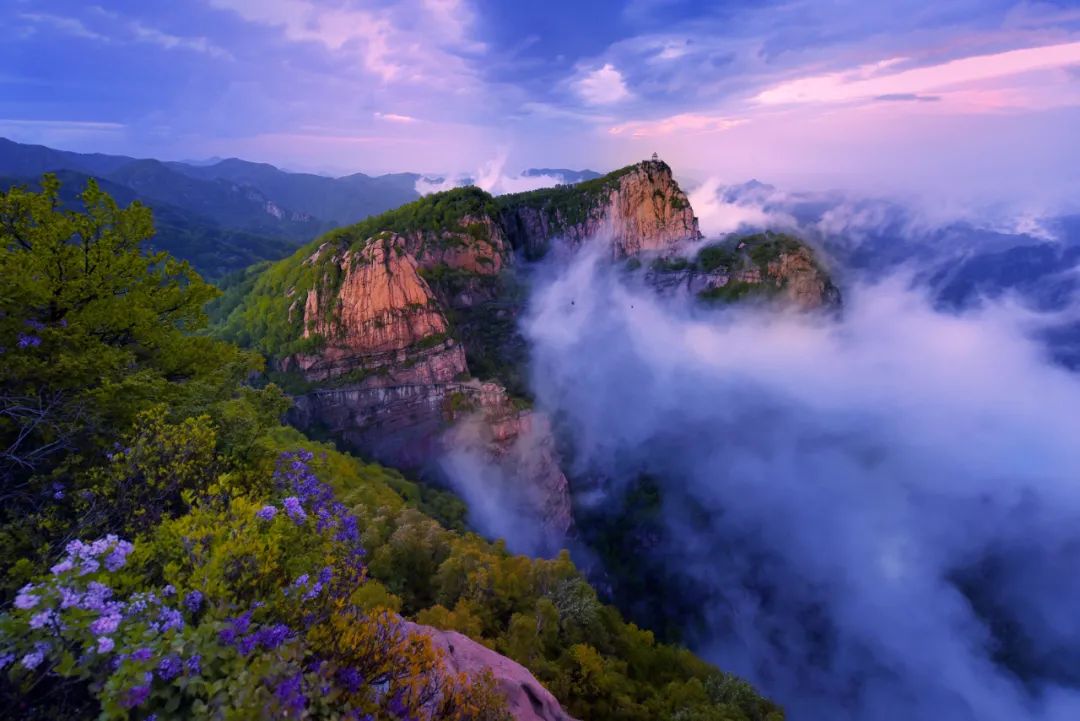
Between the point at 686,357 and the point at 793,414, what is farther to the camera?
the point at 686,357

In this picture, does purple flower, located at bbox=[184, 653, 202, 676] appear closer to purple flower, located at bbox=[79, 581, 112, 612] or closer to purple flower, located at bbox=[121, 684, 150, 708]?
purple flower, located at bbox=[121, 684, 150, 708]

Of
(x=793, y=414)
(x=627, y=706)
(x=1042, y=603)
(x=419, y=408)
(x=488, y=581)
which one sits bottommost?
(x=1042, y=603)

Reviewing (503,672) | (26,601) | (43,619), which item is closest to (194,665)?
(43,619)

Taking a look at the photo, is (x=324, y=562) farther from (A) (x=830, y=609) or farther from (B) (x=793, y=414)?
(B) (x=793, y=414)

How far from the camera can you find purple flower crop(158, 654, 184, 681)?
17.9 ft

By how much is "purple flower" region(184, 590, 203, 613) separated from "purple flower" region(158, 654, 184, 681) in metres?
0.85

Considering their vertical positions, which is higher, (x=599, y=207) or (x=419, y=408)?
(x=599, y=207)

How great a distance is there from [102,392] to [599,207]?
151271 mm

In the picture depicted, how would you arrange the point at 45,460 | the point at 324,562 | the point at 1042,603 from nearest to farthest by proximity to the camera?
1. the point at 324,562
2. the point at 45,460
3. the point at 1042,603

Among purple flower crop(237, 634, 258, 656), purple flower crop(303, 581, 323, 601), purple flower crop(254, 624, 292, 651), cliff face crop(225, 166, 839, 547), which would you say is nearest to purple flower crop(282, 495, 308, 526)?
purple flower crop(303, 581, 323, 601)

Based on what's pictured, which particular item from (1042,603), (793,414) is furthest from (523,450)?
(1042,603)

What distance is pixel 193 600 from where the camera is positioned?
6312 millimetres

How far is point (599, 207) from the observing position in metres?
153

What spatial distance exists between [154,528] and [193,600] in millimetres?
2182
